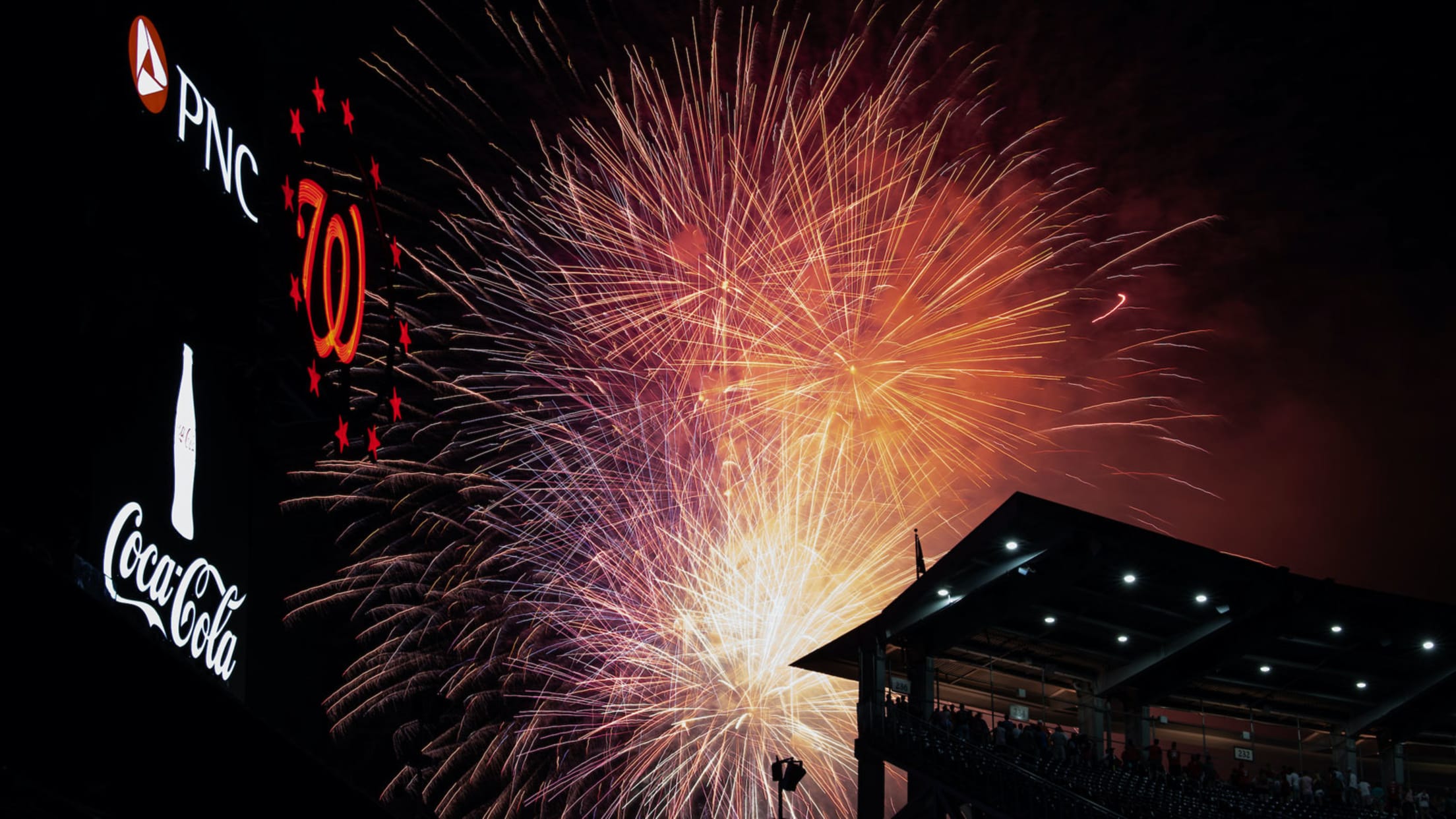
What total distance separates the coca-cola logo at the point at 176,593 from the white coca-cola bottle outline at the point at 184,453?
1.25ft

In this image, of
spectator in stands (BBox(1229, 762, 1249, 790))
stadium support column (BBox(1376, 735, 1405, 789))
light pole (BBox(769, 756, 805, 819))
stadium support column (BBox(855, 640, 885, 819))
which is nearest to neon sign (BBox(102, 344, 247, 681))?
light pole (BBox(769, 756, 805, 819))

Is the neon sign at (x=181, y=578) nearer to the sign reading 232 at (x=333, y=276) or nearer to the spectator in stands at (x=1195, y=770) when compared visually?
the sign reading 232 at (x=333, y=276)

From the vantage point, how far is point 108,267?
290 inches

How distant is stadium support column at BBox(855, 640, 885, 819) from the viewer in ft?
85.3

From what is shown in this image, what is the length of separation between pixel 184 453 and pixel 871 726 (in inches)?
825

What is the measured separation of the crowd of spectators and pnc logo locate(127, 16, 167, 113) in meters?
19.9

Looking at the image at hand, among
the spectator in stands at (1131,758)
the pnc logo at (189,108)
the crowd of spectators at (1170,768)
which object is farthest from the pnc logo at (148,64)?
the spectator in stands at (1131,758)

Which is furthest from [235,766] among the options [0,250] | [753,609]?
[753,609]

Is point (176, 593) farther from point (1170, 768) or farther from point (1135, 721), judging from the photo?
point (1135, 721)

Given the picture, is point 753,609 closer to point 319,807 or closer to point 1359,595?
point 1359,595

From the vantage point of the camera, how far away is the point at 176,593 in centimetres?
858

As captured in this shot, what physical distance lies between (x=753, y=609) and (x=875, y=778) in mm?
6179

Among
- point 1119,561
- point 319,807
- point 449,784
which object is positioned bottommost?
point 449,784

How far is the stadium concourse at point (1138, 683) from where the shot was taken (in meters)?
22.5
